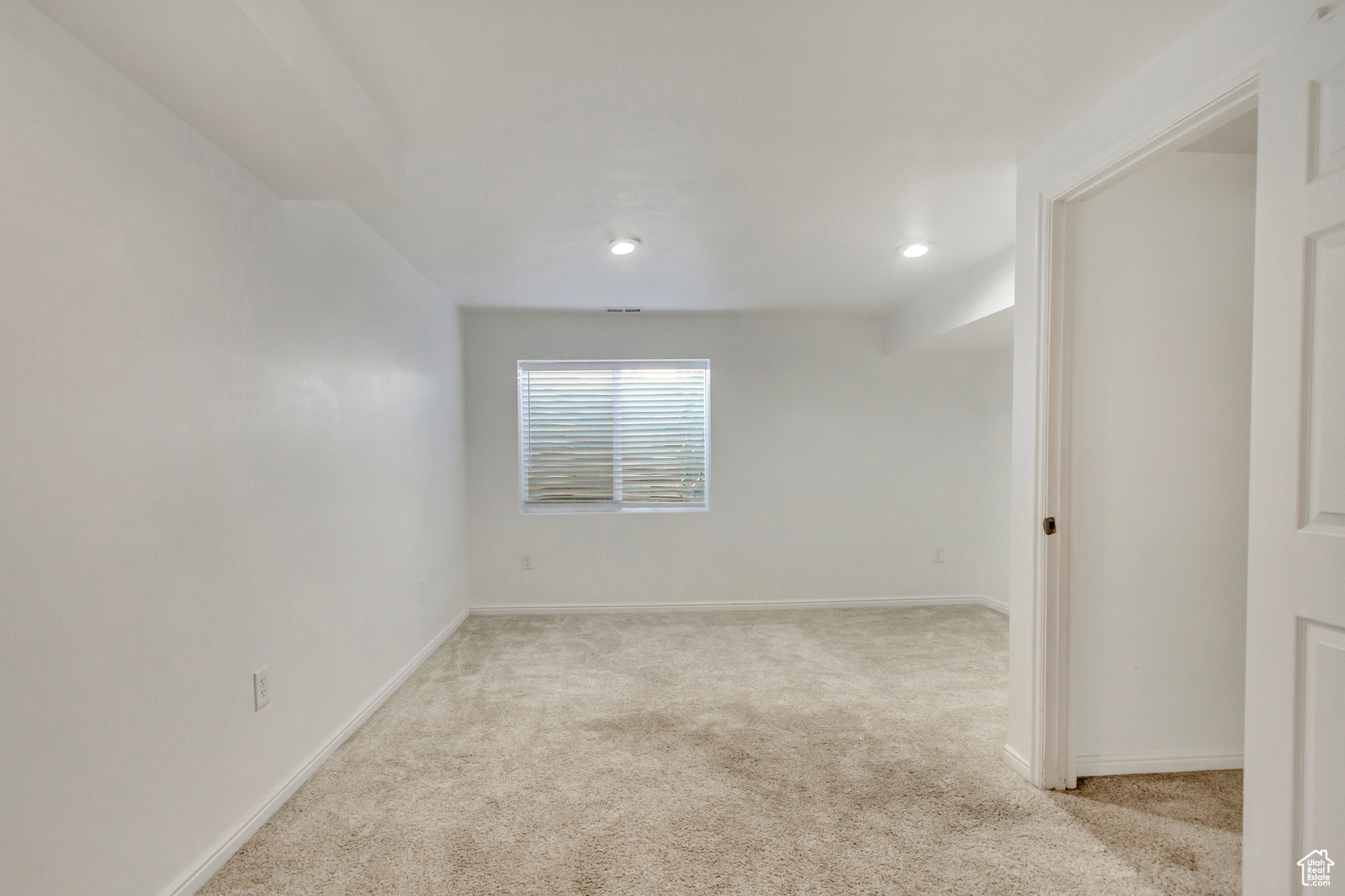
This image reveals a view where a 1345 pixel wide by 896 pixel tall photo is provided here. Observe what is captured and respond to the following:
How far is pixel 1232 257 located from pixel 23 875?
3619 millimetres

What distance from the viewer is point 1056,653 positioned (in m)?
2.15

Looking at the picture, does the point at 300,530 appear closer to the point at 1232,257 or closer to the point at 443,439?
the point at 443,439

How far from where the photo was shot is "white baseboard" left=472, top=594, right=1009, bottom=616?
479 cm

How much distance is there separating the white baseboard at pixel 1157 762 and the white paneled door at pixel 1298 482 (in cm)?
86

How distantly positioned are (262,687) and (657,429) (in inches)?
129

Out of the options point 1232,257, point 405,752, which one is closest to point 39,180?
point 405,752

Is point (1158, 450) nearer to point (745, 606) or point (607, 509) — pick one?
point (745, 606)

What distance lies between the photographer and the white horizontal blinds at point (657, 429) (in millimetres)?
4961

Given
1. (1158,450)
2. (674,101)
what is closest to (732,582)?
(1158,450)

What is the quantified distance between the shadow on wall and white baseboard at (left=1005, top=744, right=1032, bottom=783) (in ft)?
8.46

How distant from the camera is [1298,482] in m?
1.28

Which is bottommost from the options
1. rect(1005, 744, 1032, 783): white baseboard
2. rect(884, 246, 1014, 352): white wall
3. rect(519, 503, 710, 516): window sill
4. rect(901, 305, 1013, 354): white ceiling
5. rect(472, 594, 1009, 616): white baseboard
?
rect(472, 594, 1009, 616): white baseboard

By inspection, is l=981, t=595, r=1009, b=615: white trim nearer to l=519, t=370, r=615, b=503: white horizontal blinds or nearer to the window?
the window

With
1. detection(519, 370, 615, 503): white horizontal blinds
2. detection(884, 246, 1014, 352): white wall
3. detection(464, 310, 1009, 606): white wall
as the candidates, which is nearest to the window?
detection(519, 370, 615, 503): white horizontal blinds
